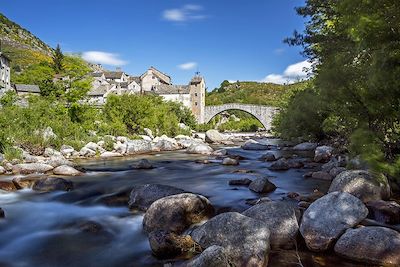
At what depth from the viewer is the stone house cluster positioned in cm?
7338

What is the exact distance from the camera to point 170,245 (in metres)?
6.37

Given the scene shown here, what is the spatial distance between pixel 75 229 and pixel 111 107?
1050 inches

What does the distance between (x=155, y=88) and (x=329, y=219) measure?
3136 inches

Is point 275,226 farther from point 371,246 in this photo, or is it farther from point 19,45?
point 19,45

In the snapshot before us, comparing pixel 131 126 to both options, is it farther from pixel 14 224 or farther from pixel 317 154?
pixel 14 224

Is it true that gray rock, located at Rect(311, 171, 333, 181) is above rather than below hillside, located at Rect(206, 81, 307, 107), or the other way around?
below

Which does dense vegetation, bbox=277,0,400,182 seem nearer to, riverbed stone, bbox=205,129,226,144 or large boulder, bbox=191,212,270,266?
large boulder, bbox=191,212,270,266

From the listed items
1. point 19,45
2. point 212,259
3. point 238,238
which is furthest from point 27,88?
point 19,45

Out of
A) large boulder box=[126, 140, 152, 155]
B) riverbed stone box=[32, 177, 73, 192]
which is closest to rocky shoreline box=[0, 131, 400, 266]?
riverbed stone box=[32, 177, 73, 192]

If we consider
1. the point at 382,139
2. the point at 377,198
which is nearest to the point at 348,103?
the point at 382,139

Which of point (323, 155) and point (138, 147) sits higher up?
point (323, 155)

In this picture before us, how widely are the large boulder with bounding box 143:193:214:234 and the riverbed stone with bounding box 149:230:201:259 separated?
98 cm

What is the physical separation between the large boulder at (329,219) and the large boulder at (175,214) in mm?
2346

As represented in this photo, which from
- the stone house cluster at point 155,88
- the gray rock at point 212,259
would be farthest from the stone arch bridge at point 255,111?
the gray rock at point 212,259
